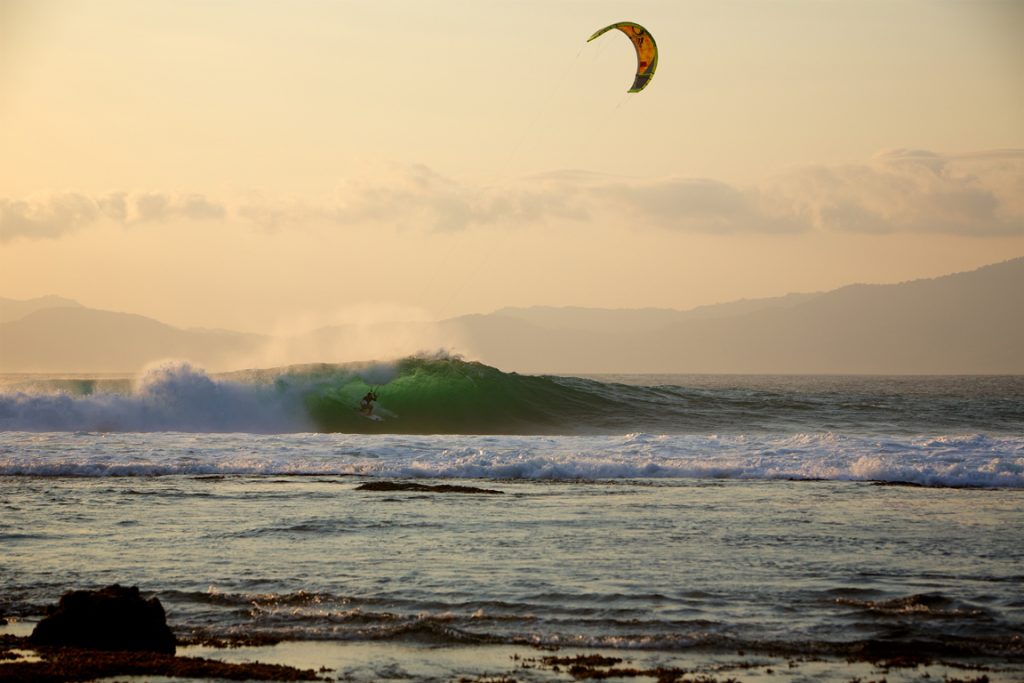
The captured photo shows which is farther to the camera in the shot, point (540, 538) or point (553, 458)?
point (553, 458)

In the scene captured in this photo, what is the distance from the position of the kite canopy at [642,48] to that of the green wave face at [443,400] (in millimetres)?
11848

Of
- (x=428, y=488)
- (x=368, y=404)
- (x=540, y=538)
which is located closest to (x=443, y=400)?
(x=368, y=404)

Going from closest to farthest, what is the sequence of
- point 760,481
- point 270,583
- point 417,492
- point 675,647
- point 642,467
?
point 675,647, point 270,583, point 417,492, point 760,481, point 642,467

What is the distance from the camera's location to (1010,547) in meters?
11.6

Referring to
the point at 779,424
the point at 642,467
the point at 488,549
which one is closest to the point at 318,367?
the point at 779,424

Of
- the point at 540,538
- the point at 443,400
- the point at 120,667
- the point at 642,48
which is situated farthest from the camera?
the point at 443,400

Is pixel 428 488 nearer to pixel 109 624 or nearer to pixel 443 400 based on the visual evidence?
pixel 109 624

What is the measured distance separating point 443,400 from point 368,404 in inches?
91.1

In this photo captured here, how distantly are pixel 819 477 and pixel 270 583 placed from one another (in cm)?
1147

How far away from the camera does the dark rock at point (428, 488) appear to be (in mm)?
16141

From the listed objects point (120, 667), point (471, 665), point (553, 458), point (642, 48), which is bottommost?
point (471, 665)

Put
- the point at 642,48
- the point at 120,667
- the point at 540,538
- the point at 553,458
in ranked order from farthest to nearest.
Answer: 1. the point at 642,48
2. the point at 553,458
3. the point at 540,538
4. the point at 120,667

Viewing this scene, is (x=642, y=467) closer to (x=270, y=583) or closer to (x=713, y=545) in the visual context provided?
(x=713, y=545)

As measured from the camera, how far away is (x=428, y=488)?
16422 mm
